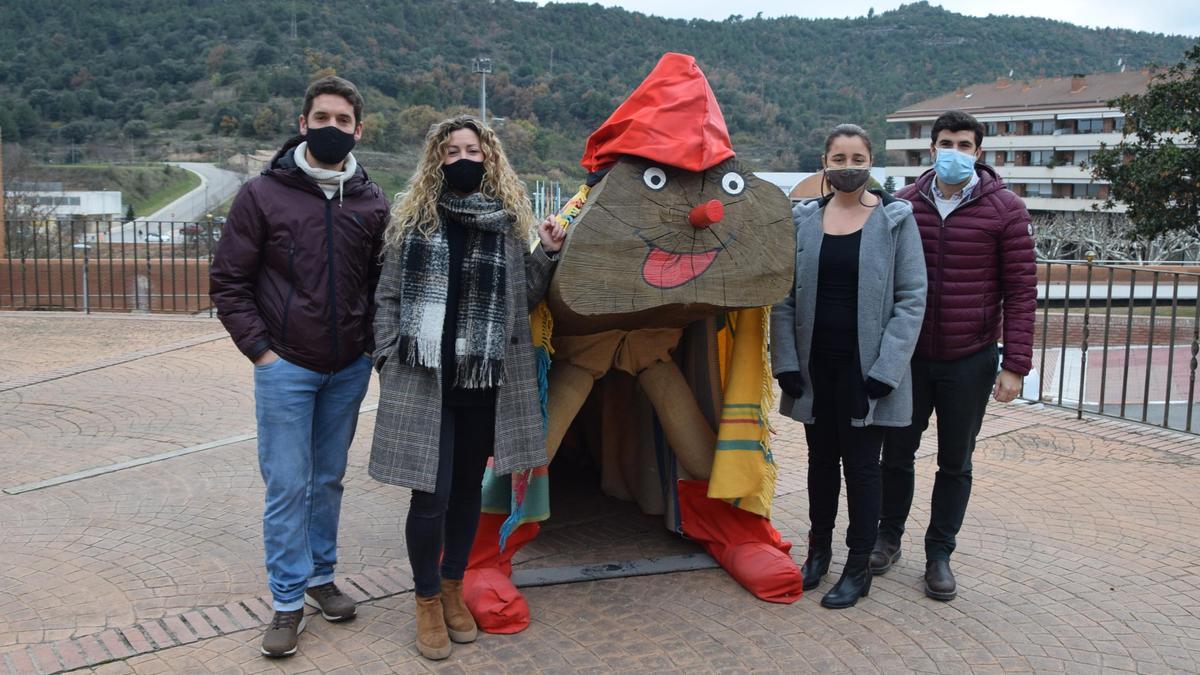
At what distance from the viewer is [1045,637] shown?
159 inches

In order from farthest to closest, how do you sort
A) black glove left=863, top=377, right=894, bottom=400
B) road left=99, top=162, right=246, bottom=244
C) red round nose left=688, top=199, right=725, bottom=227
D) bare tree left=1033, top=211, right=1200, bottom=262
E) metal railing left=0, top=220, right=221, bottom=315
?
1. road left=99, top=162, right=246, bottom=244
2. bare tree left=1033, top=211, right=1200, bottom=262
3. metal railing left=0, top=220, right=221, bottom=315
4. black glove left=863, top=377, right=894, bottom=400
5. red round nose left=688, top=199, right=725, bottom=227

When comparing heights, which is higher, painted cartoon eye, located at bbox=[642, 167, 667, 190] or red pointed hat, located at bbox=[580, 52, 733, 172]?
red pointed hat, located at bbox=[580, 52, 733, 172]

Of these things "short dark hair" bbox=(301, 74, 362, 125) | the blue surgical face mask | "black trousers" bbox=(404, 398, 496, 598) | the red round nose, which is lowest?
"black trousers" bbox=(404, 398, 496, 598)

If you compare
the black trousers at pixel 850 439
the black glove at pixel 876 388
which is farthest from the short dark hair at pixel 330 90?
the black glove at pixel 876 388

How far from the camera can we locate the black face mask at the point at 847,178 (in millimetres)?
4100

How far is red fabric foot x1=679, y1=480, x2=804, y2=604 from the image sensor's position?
14.3ft

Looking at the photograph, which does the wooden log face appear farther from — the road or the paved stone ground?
the road

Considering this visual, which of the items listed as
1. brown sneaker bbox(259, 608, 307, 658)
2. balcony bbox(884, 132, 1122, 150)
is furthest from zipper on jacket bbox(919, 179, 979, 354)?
balcony bbox(884, 132, 1122, 150)

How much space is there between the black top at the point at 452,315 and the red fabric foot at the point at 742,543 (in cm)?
152

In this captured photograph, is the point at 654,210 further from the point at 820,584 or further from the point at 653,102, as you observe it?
the point at 820,584

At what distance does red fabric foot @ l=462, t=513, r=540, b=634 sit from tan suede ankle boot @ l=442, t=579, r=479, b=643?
80 millimetres

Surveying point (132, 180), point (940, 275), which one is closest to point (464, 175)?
point (940, 275)

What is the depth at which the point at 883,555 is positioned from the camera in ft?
15.4

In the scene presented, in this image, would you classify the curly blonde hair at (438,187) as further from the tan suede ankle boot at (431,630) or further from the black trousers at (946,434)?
the black trousers at (946,434)
